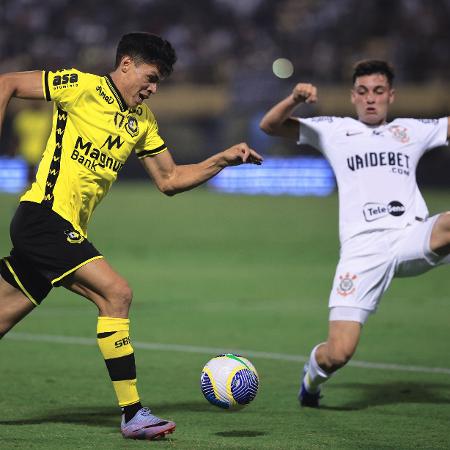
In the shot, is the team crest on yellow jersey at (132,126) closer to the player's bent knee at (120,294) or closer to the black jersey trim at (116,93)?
the black jersey trim at (116,93)

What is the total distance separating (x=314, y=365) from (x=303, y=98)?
66.4 inches

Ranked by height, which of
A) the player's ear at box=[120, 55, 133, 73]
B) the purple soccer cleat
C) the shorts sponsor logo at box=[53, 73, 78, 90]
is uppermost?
the player's ear at box=[120, 55, 133, 73]

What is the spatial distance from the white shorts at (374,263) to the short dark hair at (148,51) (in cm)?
176

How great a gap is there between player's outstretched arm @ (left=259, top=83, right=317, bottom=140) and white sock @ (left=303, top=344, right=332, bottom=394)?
153 cm

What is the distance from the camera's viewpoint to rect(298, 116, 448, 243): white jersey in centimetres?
704

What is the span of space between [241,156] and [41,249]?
128cm

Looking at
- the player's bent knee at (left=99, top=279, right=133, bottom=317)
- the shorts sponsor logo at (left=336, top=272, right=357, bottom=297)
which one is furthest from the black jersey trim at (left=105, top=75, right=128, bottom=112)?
the shorts sponsor logo at (left=336, top=272, right=357, bottom=297)

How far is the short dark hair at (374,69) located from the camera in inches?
288

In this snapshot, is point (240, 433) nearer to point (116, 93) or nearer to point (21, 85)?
point (116, 93)

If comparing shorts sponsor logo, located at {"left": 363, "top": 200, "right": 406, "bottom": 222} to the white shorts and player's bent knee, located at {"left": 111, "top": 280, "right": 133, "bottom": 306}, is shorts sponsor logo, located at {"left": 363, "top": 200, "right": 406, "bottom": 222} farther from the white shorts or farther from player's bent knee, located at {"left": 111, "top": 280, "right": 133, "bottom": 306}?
player's bent knee, located at {"left": 111, "top": 280, "right": 133, "bottom": 306}

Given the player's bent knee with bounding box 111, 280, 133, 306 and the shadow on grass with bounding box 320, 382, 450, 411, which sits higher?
the player's bent knee with bounding box 111, 280, 133, 306

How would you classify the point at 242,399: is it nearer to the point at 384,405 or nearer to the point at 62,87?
the point at 384,405

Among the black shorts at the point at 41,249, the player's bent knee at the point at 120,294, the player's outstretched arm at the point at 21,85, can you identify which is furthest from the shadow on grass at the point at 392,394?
the player's outstretched arm at the point at 21,85

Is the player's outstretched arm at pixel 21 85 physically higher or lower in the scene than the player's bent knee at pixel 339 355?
higher
